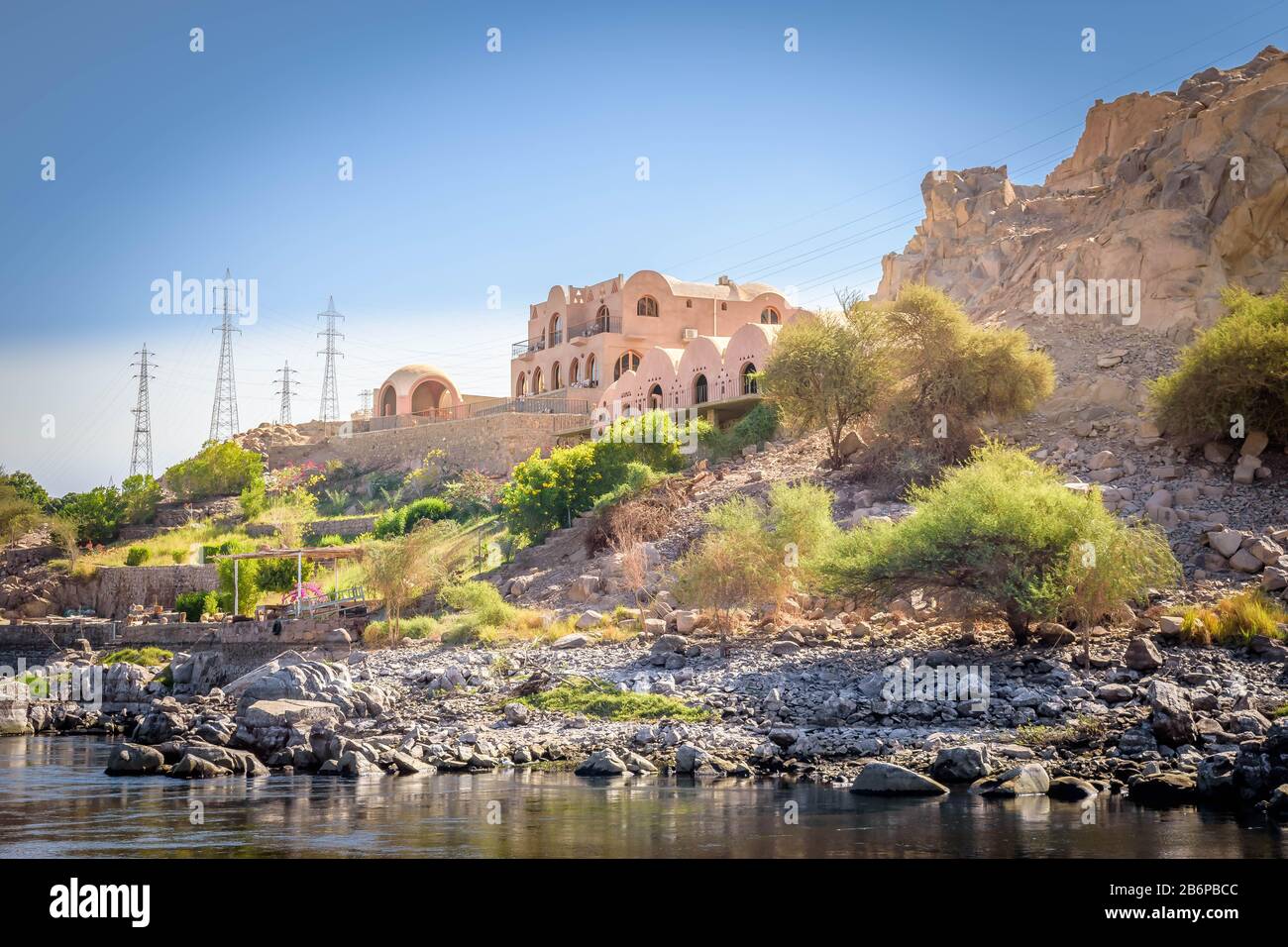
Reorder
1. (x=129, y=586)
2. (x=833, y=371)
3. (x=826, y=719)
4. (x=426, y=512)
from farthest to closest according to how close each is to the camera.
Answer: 1. (x=129, y=586)
2. (x=426, y=512)
3. (x=833, y=371)
4. (x=826, y=719)

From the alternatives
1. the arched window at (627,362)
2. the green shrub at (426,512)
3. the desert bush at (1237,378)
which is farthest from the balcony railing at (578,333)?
the desert bush at (1237,378)

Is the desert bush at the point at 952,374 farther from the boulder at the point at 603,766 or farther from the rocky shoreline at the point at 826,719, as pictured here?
the boulder at the point at 603,766

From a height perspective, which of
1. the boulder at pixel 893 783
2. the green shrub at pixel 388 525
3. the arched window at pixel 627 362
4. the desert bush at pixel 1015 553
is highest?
the arched window at pixel 627 362

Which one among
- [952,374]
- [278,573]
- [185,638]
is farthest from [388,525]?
[952,374]

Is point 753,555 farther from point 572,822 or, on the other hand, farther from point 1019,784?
point 572,822

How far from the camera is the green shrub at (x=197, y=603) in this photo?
34.1 m

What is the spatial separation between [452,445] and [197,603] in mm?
13615

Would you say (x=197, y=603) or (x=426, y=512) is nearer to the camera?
(x=197, y=603)

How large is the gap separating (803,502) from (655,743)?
28.0 feet

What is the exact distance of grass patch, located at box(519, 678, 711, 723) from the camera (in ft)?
54.5

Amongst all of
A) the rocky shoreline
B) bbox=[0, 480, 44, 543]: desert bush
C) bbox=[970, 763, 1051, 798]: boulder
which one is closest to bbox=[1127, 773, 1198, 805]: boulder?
the rocky shoreline

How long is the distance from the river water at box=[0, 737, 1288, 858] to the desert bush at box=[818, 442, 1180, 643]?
6096 mm

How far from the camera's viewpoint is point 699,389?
133ft

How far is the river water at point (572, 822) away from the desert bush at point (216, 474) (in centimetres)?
3686
